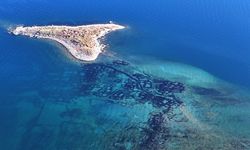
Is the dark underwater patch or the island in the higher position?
the island

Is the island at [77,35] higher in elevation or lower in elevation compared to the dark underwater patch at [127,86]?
higher

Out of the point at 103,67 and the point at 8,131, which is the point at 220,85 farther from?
the point at 8,131

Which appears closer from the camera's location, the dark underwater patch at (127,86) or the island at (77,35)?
the dark underwater patch at (127,86)

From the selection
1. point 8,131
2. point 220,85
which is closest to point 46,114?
point 8,131

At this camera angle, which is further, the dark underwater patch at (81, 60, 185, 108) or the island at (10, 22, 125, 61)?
the island at (10, 22, 125, 61)

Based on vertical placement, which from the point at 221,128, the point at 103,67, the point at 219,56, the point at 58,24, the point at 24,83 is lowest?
the point at 221,128

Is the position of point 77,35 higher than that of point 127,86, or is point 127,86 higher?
point 77,35

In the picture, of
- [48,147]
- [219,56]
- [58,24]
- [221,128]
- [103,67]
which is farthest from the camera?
[58,24]

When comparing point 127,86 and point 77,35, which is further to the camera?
point 77,35
